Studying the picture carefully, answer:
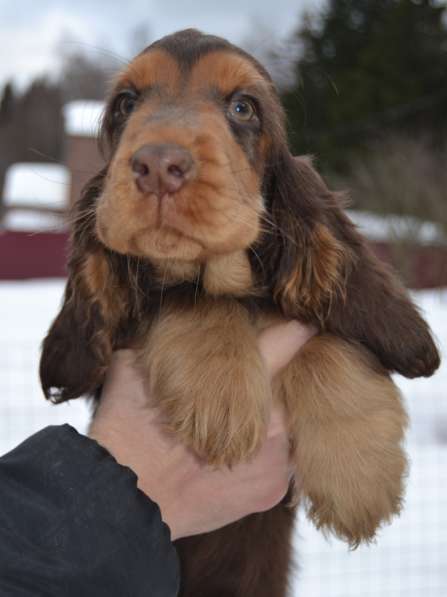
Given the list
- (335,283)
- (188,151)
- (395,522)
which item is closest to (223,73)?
(188,151)

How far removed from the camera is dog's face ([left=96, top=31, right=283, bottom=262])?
65.7 inches

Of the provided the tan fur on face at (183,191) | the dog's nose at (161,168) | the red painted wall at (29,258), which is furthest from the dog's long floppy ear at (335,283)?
the red painted wall at (29,258)

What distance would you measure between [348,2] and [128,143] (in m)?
17.5

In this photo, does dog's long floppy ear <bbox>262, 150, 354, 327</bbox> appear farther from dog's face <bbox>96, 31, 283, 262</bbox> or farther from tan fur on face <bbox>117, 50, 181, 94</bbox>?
tan fur on face <bbox>117, 50, 181, 94</bbox>

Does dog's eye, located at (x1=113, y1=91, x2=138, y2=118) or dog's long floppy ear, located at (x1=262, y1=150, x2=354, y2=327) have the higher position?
dog's eye, located at (x1=113, y1=91, x2=138, y2=118)

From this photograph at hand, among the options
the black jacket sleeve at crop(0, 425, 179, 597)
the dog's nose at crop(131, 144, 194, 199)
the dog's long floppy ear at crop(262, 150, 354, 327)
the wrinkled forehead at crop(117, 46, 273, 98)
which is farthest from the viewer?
the dog's long floppy ear at crop(262, 150, 354, 327)

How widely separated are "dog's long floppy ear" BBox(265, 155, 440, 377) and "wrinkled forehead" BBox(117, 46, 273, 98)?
312 millimetres

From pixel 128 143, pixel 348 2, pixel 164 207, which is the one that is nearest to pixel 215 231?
pixel 164 207

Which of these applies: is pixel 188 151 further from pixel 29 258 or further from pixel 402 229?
pixel 29 258

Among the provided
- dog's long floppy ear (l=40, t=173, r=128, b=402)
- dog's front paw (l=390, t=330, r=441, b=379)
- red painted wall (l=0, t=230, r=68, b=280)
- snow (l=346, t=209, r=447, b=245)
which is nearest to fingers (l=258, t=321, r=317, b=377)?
dog's front paw (l=390, t=330, r=441, b=379)

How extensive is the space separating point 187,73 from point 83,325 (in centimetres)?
72

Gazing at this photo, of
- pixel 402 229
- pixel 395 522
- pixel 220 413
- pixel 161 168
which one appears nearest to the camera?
pixel 161 168

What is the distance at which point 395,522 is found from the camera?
491 cm

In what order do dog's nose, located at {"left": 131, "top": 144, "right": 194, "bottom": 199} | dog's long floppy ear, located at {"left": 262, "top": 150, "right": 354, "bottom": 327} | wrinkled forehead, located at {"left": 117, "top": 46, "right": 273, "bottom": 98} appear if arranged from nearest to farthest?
1. dog's nose, located at {"left": 131, "top": 144, "right": 194, "bottom": 199}
2. wrinkled forehead, located at {"left": 117, "top": 46, "right": 273, "bottom": 98}
3. dog's long floppy ear, located at {"left": 262, "top": 150, "right": 354, "bottom": 327}
